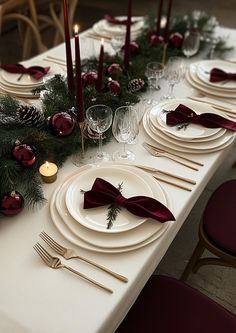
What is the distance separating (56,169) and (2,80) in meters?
0.65

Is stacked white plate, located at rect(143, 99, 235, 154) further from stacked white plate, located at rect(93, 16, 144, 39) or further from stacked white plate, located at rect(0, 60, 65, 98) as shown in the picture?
stacked white plate, located at rect(93, 16, 144, 39)

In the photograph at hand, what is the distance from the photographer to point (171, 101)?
4.43ft

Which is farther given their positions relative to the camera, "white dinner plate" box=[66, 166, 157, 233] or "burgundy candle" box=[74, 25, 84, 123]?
"burgundy candle" box=[74, 25, 84, 123]

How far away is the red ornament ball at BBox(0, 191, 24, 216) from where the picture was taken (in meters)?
0.90

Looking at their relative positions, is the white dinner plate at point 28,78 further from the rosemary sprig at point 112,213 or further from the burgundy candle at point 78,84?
the rosemary sprig at point 112,213

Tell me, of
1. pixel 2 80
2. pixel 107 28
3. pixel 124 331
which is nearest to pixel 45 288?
pixel 124 331

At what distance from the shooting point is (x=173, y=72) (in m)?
1.49

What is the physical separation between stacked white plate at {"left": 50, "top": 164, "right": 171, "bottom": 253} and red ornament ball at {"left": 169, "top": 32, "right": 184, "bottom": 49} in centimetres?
96

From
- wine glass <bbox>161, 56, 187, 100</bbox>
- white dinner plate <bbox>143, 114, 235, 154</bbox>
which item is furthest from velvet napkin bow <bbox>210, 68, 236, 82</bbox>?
white dinner plate <bbox>143, 114, 235, 154</bbox>

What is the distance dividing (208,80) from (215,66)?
0.16 m

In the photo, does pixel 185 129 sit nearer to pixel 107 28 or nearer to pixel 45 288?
pixel 45 288

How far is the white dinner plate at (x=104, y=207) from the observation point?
0.89m

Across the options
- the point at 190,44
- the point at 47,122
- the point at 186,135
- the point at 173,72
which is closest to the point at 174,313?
the point at 186,135

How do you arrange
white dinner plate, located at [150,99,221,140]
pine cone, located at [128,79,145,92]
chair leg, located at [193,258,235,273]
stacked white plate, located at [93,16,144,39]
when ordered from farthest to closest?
1. stacked white plate, located at [93,16,144,39]
2. pine cone, located at [128,79,145,92]
3. chair leg, located at [193,258,235,273]
4. white dinner plate, located at [150,99,221,140]
